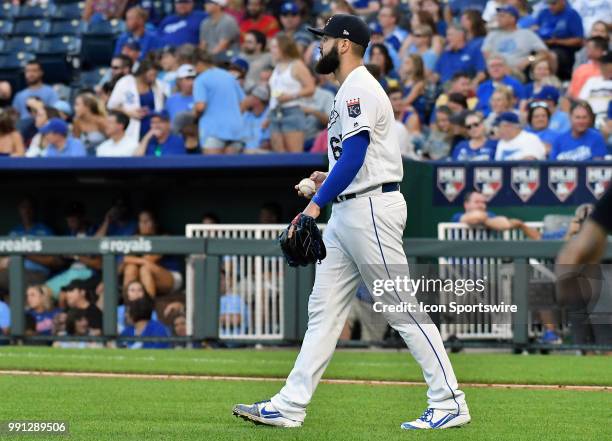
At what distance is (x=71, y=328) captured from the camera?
1328cm

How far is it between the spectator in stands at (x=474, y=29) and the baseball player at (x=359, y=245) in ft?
30.6

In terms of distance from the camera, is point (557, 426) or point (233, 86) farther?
point (233, 86)

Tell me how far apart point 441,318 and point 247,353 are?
7.18ft

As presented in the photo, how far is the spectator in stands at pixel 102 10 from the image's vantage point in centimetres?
2005

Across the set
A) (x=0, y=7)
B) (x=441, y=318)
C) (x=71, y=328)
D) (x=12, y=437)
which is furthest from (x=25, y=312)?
(x=0, y=7)

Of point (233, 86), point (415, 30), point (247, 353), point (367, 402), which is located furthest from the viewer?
point (415, 30)

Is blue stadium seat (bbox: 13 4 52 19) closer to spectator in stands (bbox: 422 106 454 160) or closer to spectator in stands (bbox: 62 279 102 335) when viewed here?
spectator in stands (bbox: 422 106 454 160)

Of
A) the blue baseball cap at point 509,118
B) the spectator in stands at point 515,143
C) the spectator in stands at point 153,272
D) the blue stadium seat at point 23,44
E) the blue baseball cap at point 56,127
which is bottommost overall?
the spectator in stands at point 153,272

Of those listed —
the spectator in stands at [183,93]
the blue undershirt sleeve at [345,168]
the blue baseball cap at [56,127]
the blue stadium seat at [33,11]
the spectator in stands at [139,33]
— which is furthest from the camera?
the blue stadium seat at [33,11]

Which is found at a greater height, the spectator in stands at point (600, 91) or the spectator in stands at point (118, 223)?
the spectator in stands at point (600, 91)

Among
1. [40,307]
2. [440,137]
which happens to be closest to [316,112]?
[440,137]

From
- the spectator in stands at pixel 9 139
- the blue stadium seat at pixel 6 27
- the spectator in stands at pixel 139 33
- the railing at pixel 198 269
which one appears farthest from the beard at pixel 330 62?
the blue stadium seat at pixel 6 27

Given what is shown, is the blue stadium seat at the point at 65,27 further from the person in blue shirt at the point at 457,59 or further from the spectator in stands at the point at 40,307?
the spectator in stands at the point at 40,307

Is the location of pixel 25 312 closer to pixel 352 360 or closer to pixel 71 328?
pixel 71 328
